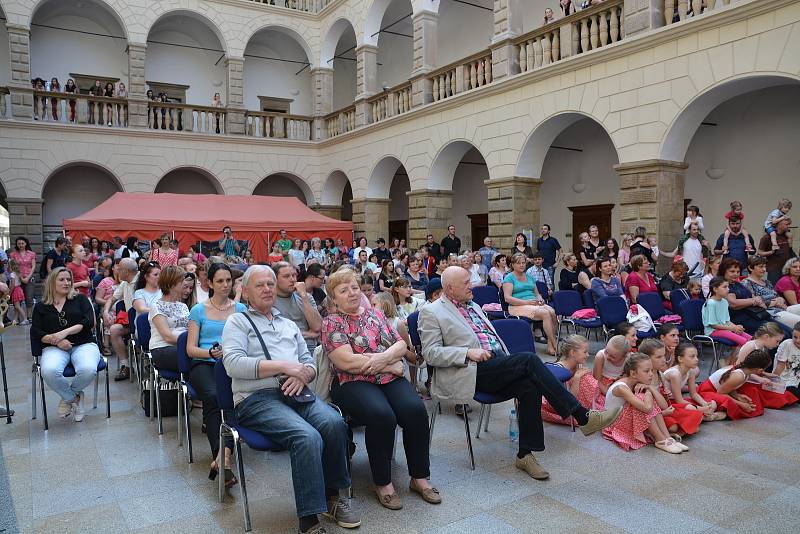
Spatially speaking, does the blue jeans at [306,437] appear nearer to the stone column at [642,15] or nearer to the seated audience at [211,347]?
the seated audience at [211,347]

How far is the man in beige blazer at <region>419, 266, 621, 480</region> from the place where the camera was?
3516 mm

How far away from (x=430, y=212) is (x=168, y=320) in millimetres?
10329

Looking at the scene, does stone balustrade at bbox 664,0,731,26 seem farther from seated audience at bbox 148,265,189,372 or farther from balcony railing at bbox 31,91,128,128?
balcony railing at bbox 31,91,128,128

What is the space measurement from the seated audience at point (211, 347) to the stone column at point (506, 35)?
9.46 meters

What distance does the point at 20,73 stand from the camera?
49.8ft

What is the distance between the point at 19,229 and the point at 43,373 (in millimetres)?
13398

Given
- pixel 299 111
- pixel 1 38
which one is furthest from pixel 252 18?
A: pixel 1 38

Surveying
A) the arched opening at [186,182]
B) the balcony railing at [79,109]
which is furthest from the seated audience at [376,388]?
the arched opening at [186,182]

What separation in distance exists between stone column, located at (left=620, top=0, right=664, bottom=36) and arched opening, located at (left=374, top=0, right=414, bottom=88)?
959 cm

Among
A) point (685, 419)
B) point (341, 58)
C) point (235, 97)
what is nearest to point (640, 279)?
point (685, 419)

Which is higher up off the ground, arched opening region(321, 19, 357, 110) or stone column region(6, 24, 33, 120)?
arched opening region(321, 19, 357, 110)

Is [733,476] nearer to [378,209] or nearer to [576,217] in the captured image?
[576,217]

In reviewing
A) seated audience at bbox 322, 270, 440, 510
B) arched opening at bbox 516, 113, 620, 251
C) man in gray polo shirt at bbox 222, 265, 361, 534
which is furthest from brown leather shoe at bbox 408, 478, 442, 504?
arched opening at bbox 516, 113, 620, 251

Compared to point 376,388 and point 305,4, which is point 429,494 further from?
point 305,4
